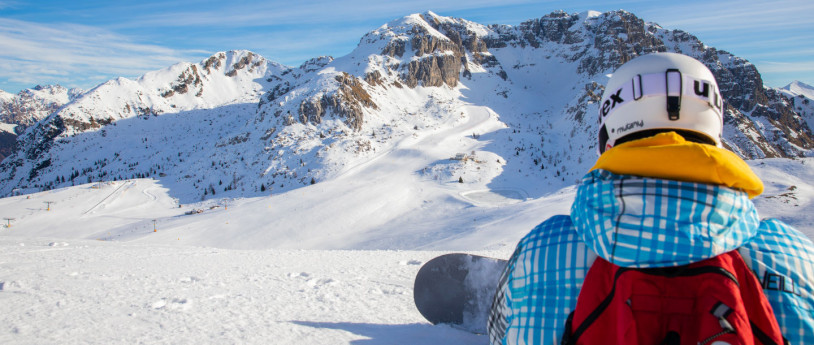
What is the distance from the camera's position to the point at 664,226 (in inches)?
50.9

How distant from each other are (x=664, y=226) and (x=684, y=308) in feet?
0.96

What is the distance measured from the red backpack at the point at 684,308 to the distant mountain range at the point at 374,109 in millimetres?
38161

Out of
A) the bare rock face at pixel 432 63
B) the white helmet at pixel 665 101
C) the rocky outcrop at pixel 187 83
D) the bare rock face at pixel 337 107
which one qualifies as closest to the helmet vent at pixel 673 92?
the white helmet at pixel 665 101

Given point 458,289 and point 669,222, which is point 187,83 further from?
point 669,222

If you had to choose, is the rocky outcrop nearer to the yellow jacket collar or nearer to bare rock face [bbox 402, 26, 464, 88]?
bare rock face [bbox 402, 26, 464, 88]

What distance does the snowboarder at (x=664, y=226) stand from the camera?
51.1 inches

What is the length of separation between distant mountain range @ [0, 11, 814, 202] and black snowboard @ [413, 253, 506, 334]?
34.6 m

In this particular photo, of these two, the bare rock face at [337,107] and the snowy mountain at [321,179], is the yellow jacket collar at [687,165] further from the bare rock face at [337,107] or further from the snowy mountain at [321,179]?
the bare rock face at [337,107]

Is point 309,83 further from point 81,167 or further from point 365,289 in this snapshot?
point 81,167

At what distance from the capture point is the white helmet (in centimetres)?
180

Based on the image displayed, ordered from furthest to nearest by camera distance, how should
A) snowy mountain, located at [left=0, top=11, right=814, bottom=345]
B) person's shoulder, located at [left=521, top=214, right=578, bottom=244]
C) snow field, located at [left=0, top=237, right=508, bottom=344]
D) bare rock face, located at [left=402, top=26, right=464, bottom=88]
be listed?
1. bare rock face, located at [left=402, top=26, right=464, bottom=88]
2. snowy mountain, located at [left=0, top=11, right=814, bottom=345]
3. snow field, located at [left=0, top=237, right=508, bottom=344]
4. person's shoulder, located at [left=521, top=214, right=578, bottom=244]

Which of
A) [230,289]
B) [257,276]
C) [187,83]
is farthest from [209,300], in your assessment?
[187,83]

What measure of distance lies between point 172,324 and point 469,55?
105m

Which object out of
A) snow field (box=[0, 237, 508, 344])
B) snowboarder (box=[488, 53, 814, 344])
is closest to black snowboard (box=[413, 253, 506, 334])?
snow field (box=[0, 237, 508, 344])
